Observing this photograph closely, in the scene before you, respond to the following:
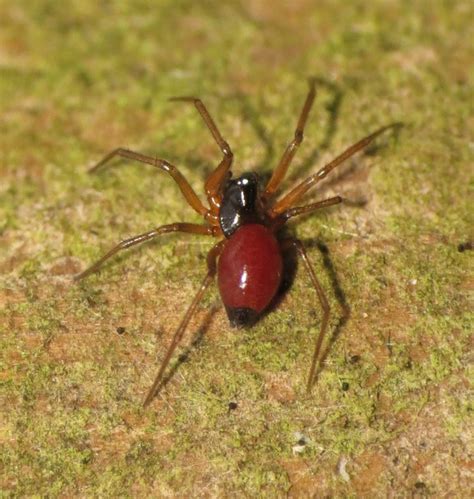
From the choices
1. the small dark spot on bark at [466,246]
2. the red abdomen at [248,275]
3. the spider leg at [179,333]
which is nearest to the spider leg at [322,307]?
the red abdomen at [248,275]

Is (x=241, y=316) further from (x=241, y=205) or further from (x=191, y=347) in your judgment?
(x=241, y=205)

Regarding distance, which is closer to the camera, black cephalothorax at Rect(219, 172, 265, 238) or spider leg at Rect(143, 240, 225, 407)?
spider leg at Rect(143, 240, 225, 407)

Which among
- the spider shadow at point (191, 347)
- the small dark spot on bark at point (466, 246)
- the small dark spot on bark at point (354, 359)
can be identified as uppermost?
the small dark spot on bark at point (466, 246)

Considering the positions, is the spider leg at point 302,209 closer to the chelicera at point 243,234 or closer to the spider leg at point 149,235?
the chelicera at point 243,234

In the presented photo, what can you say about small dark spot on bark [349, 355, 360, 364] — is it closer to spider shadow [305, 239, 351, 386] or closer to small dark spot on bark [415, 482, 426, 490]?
spider shadow [305, 239, 351, 386]

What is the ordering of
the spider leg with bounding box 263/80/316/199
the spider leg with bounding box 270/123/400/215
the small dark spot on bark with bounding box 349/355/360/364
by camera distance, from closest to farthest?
the small dark spot on bark with bounding box 349/355/360/364 → the spider leg with bounding box 270/123/400/215 → the spider leg with bounding box 263/80/316/199

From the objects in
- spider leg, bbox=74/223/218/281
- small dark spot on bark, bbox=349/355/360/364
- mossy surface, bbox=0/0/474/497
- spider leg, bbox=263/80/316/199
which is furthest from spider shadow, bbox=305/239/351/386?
spider leg, bbox=74/223/218/281

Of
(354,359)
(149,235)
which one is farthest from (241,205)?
(354,359)

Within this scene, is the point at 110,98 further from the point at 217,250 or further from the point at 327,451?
the point at 327,451
